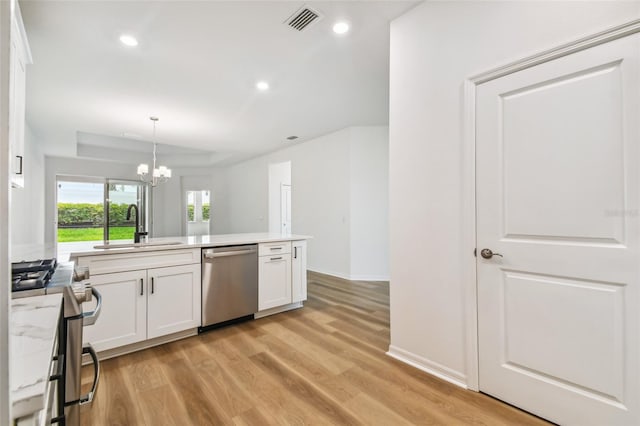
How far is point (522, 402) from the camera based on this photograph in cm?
168

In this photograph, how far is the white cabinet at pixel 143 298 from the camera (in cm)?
221

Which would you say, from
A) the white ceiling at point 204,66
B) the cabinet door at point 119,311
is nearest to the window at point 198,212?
→ the white ceiling at point 204,66

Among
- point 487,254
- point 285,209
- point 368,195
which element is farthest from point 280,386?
point 285,209

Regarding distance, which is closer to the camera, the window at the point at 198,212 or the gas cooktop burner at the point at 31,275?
the gas cooktop burner at the point at 31,275

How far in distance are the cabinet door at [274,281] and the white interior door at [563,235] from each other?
2074mm

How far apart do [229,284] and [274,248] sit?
0.63 meters

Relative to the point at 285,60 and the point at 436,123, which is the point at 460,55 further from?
the point at 285,60

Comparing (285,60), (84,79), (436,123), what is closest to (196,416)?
(436,123)

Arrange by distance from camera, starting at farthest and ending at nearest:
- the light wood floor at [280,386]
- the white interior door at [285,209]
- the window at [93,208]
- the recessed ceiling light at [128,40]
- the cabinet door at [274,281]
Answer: the white interior door at [285,209], the window at [93,208], the cabinet door at [274,281], the recessed ceiling light at [128,40], the light wood floor at [280,386]

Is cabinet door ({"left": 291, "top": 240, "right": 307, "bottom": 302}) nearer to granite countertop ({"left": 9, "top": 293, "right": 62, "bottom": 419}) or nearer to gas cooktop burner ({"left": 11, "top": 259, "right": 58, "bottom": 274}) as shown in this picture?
gas cooktop burner ({"left": 11, "top": 259, "right": 58, "bottom": 274})

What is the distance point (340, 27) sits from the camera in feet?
8.04

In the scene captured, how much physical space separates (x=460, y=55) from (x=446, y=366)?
2.12 meters

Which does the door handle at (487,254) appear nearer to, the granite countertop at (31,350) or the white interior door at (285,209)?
the granite countertop at (31,350)

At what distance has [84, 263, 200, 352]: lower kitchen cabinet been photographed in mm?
2227
